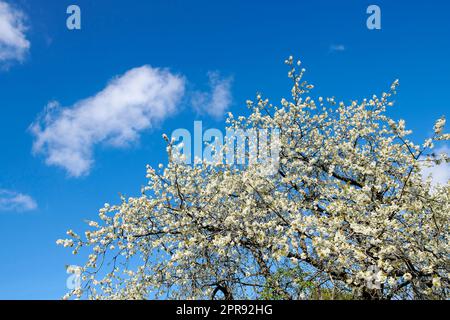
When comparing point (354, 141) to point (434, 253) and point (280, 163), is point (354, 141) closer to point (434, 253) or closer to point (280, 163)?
point (280, 163)

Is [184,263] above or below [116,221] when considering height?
below

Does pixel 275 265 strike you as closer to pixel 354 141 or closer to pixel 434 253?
pixel 434 253

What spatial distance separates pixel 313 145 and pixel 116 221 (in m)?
6.78

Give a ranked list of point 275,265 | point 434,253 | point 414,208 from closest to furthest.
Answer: point 434,253
point 414,208
point 275,265
